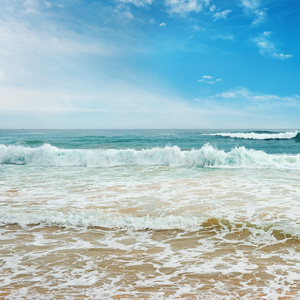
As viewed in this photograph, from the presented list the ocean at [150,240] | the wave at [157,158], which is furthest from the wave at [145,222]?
the wave at [157,158]

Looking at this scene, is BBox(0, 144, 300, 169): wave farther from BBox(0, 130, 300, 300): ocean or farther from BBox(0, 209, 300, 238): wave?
BBox(0, 209, 300, 238): wave

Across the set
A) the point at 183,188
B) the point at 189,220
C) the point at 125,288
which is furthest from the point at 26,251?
the point at 183,188

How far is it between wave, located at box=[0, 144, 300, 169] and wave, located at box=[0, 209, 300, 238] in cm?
1016

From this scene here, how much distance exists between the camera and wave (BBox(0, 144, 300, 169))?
1631 centimetres

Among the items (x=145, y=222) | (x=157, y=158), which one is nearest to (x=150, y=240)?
(x=145, y=222)

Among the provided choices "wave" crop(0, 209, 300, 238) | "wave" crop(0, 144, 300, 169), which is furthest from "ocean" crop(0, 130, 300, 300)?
"wave" crop(0, 144, 300, 169)

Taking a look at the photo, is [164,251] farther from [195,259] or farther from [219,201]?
[219,201]

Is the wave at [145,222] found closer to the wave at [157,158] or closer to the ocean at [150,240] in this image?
the ocean at [150,240]

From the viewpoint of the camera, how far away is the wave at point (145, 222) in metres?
5.48

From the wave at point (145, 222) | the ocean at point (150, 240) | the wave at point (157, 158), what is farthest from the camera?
the wave at point (157, 158)

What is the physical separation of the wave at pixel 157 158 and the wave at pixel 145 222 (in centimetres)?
1016

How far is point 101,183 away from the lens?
418 inches

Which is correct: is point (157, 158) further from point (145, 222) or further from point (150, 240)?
point (150, 240)

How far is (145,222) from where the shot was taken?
576 centimetres
